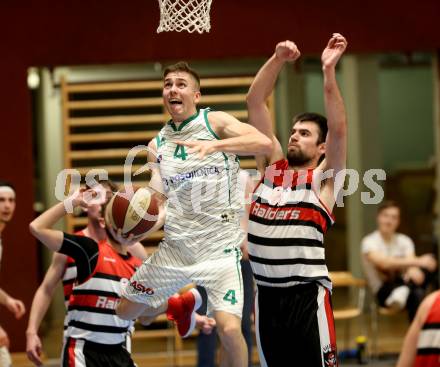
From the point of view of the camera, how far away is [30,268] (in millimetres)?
9156

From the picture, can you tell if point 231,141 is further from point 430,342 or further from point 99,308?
point 430,342

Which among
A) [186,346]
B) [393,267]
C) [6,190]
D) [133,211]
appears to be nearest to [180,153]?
[133,211]

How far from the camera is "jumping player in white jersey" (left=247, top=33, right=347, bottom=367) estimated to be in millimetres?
5055

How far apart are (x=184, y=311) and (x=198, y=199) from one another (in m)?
0.71

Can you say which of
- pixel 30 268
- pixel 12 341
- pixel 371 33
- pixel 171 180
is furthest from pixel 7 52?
pixel 171 180

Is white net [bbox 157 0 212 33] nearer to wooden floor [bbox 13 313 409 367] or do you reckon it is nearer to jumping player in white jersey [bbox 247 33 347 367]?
jumping player in white jersey [bbox 247 33 347 367]

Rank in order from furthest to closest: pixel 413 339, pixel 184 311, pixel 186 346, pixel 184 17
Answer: pixel 186 346 → pixel 184 17 → pixel 184 311 → pixel 413 339

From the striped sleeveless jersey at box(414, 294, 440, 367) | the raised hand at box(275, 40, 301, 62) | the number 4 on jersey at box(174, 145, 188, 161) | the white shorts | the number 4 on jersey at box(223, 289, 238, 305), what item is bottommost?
the striped sleeveless jersey at box(414, 294, 440, 367)

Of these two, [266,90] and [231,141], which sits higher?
[266,90]

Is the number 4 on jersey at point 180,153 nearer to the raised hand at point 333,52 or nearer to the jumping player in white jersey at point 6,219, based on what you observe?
the raised hand at point 333,52

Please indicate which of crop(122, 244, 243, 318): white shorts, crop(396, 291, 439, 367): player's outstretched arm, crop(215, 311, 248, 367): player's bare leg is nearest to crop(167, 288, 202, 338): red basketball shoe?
crop(122, 244, 243, 318): white shorts

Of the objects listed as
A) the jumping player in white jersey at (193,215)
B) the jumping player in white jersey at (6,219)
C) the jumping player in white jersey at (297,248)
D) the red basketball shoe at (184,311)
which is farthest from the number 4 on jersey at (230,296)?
the jumping player in white jersey at (6,219)

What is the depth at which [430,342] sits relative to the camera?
352 centimetres

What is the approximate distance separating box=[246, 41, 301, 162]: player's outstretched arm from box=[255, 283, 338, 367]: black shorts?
76cm
